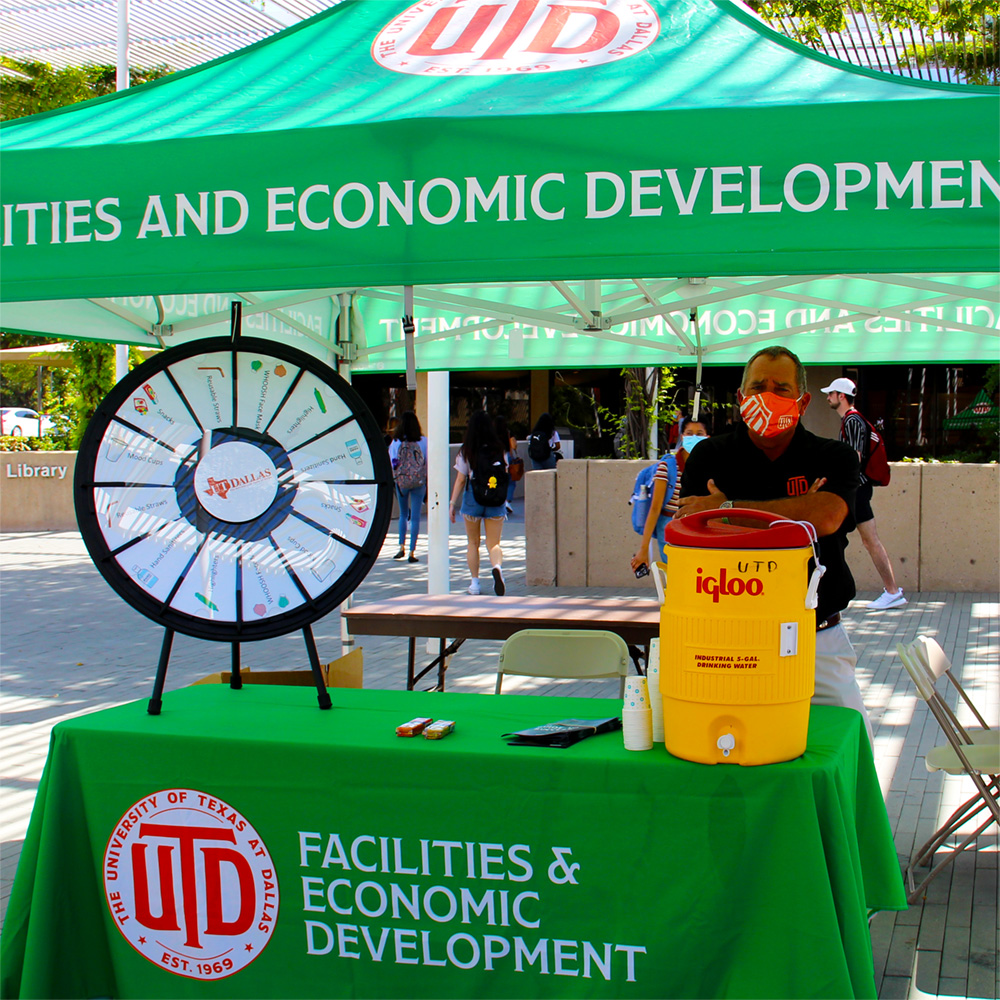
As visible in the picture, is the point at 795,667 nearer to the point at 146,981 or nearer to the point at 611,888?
the point at 611,888

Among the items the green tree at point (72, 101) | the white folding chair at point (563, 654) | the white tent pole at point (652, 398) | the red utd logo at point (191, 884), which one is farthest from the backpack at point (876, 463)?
the green tree at point (72, 101)

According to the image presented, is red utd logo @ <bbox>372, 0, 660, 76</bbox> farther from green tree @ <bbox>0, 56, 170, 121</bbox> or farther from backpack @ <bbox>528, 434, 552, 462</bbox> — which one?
green tree @ <bbox>0, 56, 170, 121</bbox>

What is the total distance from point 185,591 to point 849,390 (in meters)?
6.44

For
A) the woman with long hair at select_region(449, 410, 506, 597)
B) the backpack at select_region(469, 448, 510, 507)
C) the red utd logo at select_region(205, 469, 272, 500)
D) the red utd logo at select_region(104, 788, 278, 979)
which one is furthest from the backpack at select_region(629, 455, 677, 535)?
the red utd logo at select_region(104, 788, 278, 979)

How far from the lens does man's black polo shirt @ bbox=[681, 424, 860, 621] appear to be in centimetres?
307

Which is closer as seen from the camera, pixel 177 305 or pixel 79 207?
pixel 79 207

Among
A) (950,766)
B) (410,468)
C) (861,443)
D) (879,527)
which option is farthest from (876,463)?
(410,468)

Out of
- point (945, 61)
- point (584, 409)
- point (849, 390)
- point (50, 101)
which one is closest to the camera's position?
point (849, 390)

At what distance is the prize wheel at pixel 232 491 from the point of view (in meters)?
3.05

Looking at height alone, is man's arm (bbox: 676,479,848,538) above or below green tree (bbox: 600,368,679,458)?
below

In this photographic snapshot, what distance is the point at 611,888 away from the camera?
244 cm

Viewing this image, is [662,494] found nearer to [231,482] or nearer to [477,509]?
[477,509]

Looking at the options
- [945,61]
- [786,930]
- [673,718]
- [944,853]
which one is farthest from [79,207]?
[945,61]

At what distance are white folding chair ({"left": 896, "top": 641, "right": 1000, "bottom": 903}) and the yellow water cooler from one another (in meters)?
1.44
